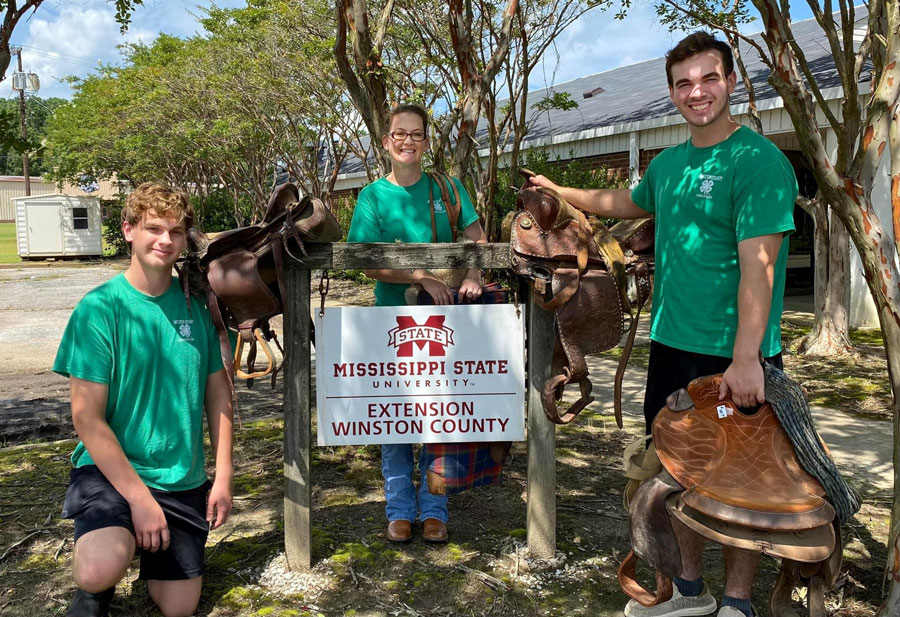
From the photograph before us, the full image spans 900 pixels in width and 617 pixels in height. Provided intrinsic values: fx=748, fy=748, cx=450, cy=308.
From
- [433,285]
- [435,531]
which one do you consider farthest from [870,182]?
[435,531]

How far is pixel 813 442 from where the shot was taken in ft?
7.38

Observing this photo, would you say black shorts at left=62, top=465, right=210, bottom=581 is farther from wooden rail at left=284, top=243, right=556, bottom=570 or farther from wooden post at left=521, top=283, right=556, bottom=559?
wooden post at left=521, top=283, right=556, bottom=559

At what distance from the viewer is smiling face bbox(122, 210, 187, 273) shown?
2529mm

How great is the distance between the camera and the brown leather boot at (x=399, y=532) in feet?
10.3

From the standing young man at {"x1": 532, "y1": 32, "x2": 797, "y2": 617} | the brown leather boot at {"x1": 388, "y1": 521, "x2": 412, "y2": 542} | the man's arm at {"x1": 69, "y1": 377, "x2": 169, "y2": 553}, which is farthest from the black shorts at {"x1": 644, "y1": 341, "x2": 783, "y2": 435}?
the man's arm at {"x1": 69, "y1": 377, "x2": 169, "y2": 553}

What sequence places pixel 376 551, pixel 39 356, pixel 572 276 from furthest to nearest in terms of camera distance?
pixel 39 356 → pixel 376 551 → pixel 572 276

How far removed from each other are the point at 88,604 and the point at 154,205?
1329 mm

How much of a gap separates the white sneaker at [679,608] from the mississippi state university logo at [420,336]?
3.78ft

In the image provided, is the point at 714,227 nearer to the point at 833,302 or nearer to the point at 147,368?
the point at 147,368

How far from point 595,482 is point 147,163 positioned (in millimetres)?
24159

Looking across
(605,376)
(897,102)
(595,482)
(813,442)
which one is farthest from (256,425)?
(897,102)

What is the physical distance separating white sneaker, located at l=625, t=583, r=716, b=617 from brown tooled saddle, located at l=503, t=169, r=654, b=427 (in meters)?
0.62

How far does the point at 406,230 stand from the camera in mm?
3061

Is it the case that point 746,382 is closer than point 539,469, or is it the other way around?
point 746,382
